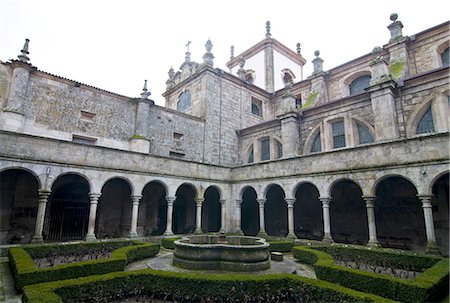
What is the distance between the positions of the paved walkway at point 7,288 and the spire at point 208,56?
19.7 meters

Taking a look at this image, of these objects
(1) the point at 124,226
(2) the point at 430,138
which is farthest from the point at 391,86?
(1) the point at 124,226

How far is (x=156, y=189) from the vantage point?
18.2 meters

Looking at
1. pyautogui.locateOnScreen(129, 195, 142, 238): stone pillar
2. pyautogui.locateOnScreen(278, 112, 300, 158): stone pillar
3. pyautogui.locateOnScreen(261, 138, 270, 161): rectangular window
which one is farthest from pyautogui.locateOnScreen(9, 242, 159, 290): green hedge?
pyautogui.locateOnScreen(261, 138, 270, 161): rectangular window

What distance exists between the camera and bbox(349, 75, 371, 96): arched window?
21.9 metres

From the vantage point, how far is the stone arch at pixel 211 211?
20.5 m

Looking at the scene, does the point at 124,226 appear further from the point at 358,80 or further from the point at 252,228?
the point at 358,80

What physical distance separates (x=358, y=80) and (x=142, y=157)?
60.6 feet

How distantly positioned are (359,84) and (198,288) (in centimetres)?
2149

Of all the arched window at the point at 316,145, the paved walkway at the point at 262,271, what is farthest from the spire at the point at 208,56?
the paved walkway at the point at 262,271

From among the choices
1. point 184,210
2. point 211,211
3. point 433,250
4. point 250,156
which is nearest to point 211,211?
point 211,211

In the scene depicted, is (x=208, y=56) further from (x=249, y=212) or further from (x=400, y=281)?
(x=400, y=281)

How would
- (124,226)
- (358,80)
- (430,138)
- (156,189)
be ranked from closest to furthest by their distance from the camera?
(430,138) → (124,226) → (156,189) → (358,80)

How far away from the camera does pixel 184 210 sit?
19922 mm

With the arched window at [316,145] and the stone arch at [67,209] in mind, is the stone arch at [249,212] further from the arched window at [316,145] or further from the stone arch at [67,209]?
the stone arch at [67,209]
